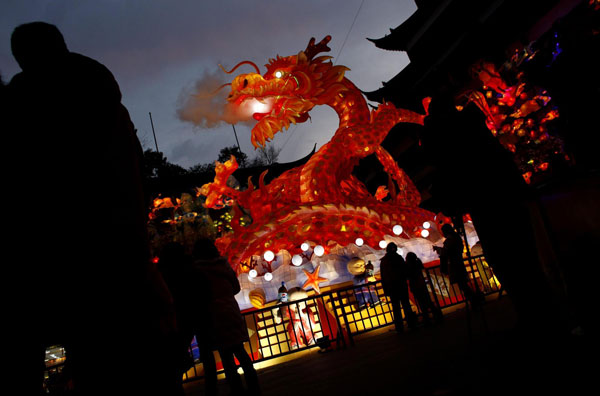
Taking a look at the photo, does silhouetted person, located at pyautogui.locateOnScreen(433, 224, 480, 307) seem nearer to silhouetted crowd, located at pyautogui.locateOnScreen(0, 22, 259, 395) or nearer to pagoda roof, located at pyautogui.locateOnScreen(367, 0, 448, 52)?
silhouetted crowd, located at pyautogui.locateOnScreen(0, 22, 259, 395)

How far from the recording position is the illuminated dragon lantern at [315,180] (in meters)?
9.32

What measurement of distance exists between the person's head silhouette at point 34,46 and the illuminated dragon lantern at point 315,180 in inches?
300

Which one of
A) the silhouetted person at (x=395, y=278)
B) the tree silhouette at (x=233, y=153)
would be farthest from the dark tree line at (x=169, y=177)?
the silhouetted person at (x=395, y=278)

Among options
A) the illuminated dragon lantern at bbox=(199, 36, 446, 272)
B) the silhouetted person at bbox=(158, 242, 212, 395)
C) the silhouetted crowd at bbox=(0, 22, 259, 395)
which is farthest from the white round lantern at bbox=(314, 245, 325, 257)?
the silhouetted crowd at bbox=(0, 22, 259, 395)

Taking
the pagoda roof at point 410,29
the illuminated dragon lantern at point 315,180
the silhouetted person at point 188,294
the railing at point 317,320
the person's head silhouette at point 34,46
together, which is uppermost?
the pagoda roof at point 410,29

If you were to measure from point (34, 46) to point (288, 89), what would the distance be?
8.99 m

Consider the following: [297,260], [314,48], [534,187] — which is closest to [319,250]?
[297,260]

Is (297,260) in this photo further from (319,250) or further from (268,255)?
(268,255)

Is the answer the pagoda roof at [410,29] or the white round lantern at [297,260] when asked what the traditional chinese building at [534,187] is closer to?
the white round lantern at [297,260]

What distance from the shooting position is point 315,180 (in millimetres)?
9789

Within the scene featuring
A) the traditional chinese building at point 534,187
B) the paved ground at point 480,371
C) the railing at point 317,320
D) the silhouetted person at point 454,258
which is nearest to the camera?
the paved ground at point 480,371

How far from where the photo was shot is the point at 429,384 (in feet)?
6.45

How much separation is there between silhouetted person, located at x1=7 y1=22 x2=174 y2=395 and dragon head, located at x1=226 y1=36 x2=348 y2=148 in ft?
28.8

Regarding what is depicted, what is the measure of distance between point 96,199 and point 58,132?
25 cm
